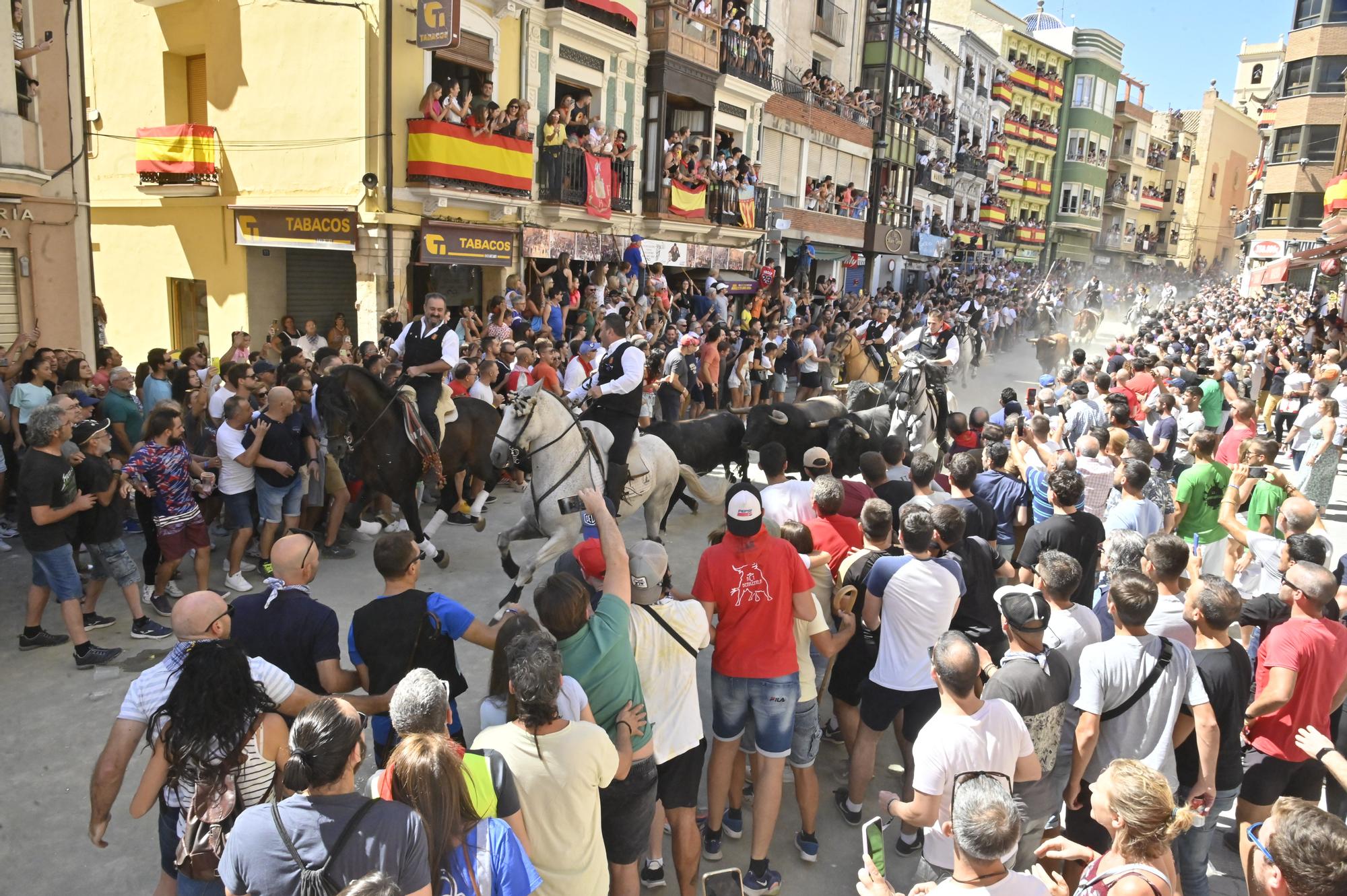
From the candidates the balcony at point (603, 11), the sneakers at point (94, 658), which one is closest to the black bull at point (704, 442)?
the sneakers at point (94, 658)

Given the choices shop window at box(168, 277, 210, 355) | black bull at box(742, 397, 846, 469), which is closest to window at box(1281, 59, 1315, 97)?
black bull at box(742, 397, 846, 469)

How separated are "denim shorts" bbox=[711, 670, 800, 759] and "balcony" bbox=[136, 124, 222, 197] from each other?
50.5 ft

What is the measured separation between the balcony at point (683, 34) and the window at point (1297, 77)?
30.2 metres

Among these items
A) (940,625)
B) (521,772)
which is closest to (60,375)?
(521,772)

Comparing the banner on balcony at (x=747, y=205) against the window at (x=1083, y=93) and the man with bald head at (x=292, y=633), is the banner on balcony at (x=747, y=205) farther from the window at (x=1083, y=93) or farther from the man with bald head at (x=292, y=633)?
the window at (x=1083, y=93)

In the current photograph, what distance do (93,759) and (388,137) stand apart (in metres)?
11.5

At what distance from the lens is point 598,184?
58.5 ft

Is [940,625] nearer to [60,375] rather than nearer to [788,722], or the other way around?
[788,722]

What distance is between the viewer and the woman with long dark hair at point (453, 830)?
2.64 metres

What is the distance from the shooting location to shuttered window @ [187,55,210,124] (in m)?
16.2

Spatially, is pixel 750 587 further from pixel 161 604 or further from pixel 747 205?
pixel 747 205

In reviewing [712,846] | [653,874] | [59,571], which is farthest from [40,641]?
[712,846]

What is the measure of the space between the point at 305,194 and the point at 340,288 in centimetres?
225

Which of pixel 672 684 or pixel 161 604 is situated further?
pixel 161 604
